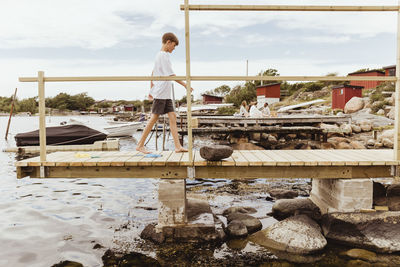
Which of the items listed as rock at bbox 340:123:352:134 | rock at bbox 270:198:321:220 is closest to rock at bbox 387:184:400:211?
rock at bbox 270:198:321:220

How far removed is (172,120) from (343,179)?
3402 mm

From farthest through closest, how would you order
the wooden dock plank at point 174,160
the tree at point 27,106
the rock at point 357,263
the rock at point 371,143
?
the tree at point 27,106 < the rock at point 371,143 < the wooden dock plank at point 174,160 < the rock at point 357,263

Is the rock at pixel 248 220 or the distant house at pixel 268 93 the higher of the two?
the distant house at pixel 268 93

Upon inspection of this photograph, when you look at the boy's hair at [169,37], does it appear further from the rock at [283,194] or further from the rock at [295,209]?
the rock at [283,194]

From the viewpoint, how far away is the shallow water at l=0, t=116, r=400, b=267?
18.4 feet

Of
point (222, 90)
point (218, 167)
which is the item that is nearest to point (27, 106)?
point (222, 90)

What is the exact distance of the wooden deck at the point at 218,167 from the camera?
18.7ft

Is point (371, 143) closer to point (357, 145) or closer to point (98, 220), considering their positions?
point (357, 145)

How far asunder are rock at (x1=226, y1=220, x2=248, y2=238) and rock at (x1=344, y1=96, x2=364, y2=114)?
27093 millimetres

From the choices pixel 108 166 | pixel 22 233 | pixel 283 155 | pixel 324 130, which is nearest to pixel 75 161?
pixel 108 166

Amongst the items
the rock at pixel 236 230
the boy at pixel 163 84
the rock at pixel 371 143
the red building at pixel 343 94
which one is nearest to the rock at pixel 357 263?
the rock at pixel 236 230

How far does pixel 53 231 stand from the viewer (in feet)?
23.2

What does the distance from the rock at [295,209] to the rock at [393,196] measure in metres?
1.34

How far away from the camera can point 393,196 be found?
20.7ft
